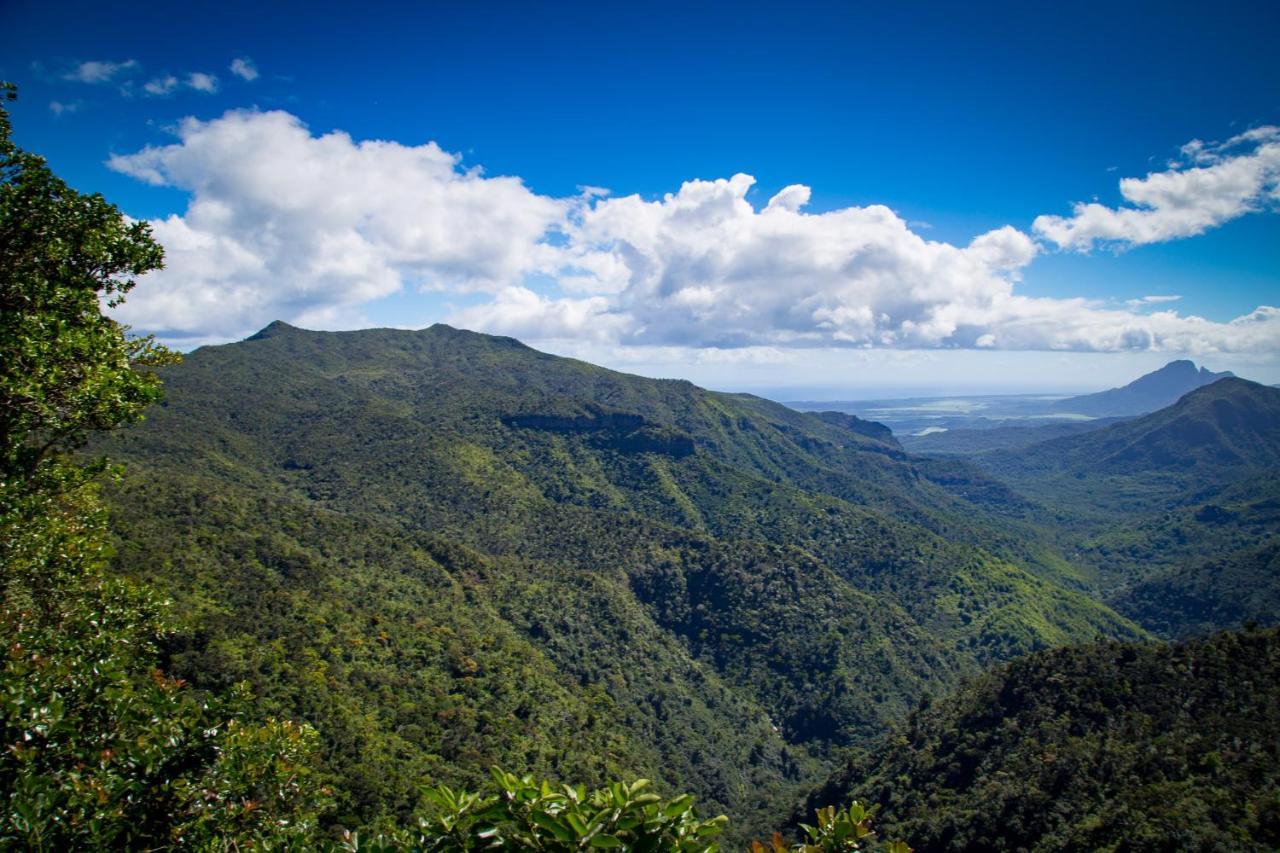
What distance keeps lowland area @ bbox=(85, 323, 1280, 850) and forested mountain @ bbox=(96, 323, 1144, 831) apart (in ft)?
1.39

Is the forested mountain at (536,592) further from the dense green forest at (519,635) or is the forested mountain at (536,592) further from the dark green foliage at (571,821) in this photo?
the dark green foliage at (571,821)

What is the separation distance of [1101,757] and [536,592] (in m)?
60.3

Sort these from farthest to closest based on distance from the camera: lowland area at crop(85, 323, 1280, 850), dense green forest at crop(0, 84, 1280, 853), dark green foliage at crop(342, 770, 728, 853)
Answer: lowland area at crop(85, 323, 1280, 850) < dense green forest at crop(0, 84, 1280, 853) < dark green foliage at crop(342, 770, 728, 853)

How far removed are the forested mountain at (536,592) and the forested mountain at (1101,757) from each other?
19.3 meters

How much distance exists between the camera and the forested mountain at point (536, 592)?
155 feet

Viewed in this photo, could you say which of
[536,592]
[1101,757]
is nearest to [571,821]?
[1101,757]

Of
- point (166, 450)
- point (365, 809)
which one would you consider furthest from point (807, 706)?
point (166, 450)

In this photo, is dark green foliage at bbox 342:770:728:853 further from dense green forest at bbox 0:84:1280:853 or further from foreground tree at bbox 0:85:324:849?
foreground tree at bbox 0:85:324:849

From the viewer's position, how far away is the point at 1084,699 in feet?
145

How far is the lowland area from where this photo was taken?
124 ft

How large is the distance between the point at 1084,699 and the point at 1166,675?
524 centimetres

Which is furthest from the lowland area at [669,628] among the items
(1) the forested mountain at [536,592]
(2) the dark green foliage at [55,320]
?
(2) the dark green foliage at [55,320]

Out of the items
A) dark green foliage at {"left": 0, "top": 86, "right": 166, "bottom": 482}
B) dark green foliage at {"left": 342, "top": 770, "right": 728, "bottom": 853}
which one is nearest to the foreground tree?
dark green foliage at {"left": 0, "top": 86, "right": 166, "bottom": 482}

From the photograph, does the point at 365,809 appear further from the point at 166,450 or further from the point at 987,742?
the point at 166,450
